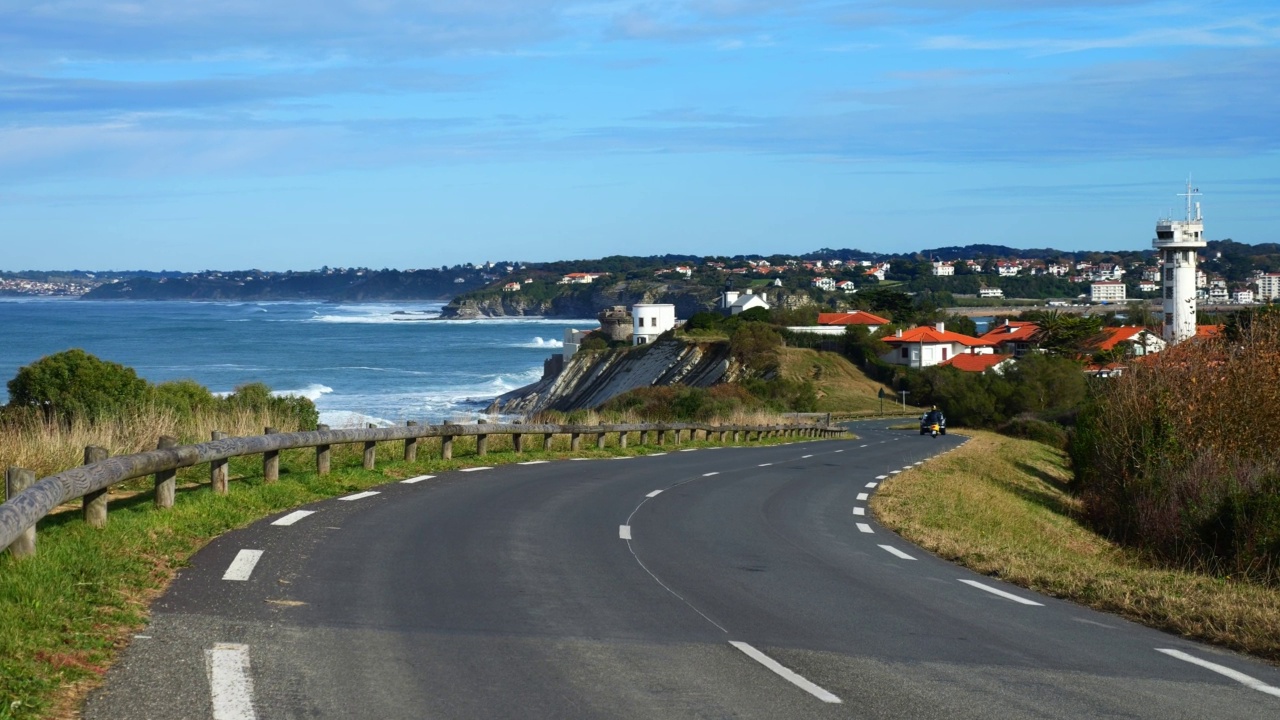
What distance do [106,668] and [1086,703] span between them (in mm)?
5139

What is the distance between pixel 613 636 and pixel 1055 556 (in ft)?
26.1

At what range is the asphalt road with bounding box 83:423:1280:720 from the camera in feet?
22.1

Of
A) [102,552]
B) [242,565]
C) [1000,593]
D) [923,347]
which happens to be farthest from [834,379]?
[102,552]

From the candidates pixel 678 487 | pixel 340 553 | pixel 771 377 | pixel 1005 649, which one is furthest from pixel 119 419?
pixel 771 377

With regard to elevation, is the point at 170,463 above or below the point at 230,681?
above

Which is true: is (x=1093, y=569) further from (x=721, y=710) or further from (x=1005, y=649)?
(x=721, y=710)

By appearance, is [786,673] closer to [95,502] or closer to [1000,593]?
[1000,593]

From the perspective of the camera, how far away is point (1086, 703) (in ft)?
22.9

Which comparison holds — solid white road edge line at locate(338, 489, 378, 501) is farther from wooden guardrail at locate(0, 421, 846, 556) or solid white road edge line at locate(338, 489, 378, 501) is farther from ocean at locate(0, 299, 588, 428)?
ocean at locate(0, 299, 588, 428)

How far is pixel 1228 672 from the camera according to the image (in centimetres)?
796

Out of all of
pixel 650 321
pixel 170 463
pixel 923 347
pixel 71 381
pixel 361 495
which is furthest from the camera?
pixel 650 321

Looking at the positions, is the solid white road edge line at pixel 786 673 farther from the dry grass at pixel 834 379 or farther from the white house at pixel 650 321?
the white house at pixel 650 321

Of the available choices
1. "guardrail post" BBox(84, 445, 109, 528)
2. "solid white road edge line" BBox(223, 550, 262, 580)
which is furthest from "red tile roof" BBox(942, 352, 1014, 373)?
"guardrail post" BBox(84, 445, 109, 528)

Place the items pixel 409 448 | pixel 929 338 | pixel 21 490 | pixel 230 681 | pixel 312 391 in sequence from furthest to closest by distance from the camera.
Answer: pixel 929 338
pixel 312 391
pixel 409 448
pixel 21 490
pixel 230 681
